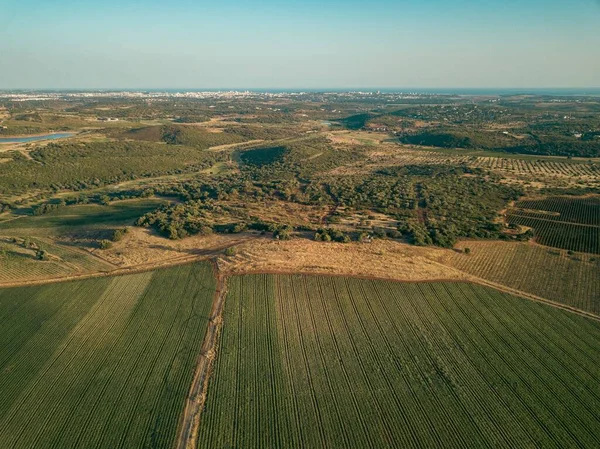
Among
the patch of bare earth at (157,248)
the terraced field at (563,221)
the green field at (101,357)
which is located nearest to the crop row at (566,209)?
the terraced field at (563,221)

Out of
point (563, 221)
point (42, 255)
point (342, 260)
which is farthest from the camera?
point (563, 221)

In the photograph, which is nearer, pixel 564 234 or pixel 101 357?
pixel 101 357

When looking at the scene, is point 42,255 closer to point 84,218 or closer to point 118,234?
point 118,234

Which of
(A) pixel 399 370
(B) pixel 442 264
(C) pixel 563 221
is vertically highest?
(C) pixel 563 221

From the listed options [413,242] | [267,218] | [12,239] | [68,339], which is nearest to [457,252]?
[413,242]

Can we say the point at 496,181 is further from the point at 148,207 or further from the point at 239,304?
the point at 148,207

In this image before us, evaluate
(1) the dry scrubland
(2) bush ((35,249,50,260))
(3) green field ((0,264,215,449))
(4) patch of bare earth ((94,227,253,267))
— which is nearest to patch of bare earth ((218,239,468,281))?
(1) the dry scrubland

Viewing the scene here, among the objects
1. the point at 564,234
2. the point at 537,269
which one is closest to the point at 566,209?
the point at 564,234
